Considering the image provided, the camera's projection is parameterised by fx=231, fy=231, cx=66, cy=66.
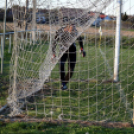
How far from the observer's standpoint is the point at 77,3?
12.4ft

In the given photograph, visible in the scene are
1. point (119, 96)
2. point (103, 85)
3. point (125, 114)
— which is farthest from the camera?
point (103, 85)

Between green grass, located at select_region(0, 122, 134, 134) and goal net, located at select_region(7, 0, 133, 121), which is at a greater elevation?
goal net, located at select_region(7, 0, 133, 121)

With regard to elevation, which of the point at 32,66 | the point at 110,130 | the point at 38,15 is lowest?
the point at 110,130

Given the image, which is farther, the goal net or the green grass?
the goal net

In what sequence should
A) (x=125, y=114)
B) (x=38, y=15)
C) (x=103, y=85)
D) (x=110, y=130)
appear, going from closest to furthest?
(x=110, y=130) → (x=125, y=114) → (x=38, y=15) → (x=103, y=85)

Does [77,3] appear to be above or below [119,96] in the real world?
above

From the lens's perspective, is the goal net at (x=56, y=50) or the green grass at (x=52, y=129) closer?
the green grass at (x=52, y=129)

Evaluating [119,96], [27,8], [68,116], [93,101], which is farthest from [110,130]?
[27,8]

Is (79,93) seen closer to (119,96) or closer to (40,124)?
(119,96)

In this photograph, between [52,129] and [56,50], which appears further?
[56,50]

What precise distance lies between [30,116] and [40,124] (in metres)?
0.34

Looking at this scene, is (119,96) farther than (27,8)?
Yes

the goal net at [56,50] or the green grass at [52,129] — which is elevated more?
the goal net at [56,50]

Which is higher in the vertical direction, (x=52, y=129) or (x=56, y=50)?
(x=56, y=50)
